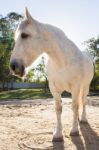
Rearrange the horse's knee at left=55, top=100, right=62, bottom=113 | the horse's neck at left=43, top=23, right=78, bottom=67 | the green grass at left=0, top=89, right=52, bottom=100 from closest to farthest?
the horse's neck at left=43, top=23, right=78, bottom=67 → the horse's knee at left=55, top=100, right=62, bottom=113 → the green grass at left=0, top=89, right=52, bottom=100

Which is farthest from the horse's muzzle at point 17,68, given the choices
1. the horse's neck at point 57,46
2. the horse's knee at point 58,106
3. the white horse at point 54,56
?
the horse's knee at point 58,106

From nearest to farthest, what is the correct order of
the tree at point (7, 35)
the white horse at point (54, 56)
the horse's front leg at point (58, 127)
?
the white horse at point (54, 56)
the horse's front leg at point (58, 127)
the tree at point (7, 35)

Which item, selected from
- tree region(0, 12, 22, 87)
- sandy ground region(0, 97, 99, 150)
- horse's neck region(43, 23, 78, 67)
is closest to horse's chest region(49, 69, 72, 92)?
horse's neck region(43, 23, 78, 67)

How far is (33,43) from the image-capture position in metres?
5.40

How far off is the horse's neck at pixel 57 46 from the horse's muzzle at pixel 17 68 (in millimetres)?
815

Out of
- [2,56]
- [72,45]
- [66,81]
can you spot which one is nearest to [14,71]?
[66,81]

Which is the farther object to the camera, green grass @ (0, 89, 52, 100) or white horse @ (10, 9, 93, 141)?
green grass @ (0, 89, 52, 100)

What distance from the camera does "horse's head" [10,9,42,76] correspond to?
5079 millimetres

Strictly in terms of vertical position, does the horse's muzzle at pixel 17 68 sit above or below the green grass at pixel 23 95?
above

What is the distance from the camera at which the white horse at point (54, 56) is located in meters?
5.25

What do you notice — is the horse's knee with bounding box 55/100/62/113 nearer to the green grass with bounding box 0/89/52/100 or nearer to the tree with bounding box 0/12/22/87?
the green grass with bounding box 0/89/52/100

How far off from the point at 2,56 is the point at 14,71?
4254cm

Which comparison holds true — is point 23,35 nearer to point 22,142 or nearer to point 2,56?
point 22,142

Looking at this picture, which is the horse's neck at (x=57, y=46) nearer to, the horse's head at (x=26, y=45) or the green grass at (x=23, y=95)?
the horse's head at (x=26, y=45)
